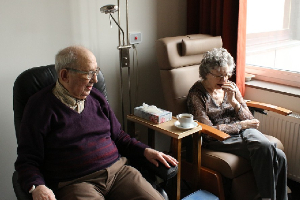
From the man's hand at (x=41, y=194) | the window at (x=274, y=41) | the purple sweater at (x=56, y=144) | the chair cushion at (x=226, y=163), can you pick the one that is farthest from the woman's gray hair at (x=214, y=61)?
the man's hand at (x=41, y=194)

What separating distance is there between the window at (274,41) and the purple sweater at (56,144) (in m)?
1.72

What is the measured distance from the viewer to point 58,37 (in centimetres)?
216

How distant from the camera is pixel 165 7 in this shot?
2703 mm

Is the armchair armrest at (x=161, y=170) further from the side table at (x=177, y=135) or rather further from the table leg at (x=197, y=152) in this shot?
the table leg at (x=197, y=152)

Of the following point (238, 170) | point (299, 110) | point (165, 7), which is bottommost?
point (238, 170)

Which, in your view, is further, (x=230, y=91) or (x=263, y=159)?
(x=230, y=91)

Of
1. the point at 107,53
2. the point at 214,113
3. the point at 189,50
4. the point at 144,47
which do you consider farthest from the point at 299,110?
the point at 107,53

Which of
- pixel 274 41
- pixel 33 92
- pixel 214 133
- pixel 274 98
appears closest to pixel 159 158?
pixel 214 133

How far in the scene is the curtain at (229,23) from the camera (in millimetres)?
2566

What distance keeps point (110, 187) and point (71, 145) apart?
0.99 feet

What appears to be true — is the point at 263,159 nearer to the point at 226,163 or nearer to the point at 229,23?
the point at 226,163

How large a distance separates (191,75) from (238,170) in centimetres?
81

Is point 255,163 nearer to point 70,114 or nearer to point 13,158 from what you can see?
point 70,114

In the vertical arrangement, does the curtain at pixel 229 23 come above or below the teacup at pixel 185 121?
above
